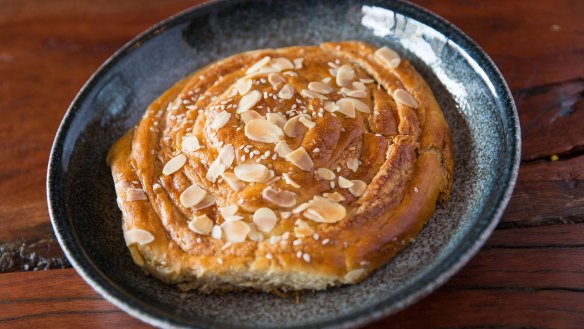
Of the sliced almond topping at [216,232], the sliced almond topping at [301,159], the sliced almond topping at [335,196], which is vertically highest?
the sliced almond topping at [301,159]

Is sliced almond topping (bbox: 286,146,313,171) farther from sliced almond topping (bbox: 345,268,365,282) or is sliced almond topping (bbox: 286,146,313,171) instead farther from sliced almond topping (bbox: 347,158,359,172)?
sliced almond topping (bbox: 345,268,365,282)

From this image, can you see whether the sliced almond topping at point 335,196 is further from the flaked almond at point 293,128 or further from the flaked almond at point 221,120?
the flaked almond at point 221,120

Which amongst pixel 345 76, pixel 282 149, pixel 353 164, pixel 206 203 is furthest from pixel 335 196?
pixel 345 76

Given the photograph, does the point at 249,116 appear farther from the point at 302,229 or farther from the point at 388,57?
the point at 388,57

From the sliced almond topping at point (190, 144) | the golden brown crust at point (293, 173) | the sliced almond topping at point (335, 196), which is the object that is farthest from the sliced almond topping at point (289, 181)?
the sliced almond topping at point (190, 144)

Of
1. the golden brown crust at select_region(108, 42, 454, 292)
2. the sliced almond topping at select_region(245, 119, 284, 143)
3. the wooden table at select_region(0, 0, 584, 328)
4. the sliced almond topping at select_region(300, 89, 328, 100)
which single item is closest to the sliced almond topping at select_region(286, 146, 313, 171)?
the golden brown crust at select_region(108, 42, 454, 292)

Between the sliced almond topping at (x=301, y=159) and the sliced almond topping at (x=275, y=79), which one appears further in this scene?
the sliced almond topping at (x=275, y=79)
